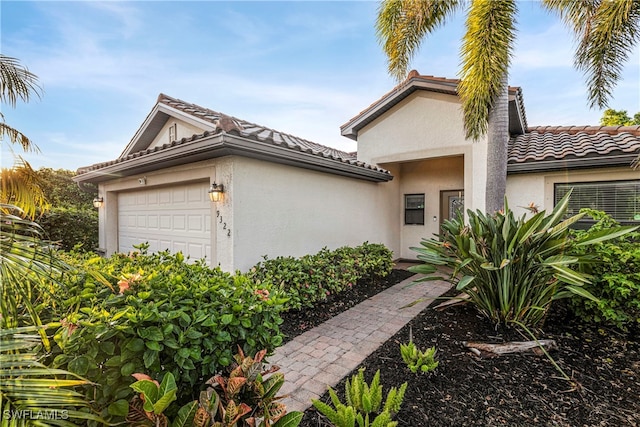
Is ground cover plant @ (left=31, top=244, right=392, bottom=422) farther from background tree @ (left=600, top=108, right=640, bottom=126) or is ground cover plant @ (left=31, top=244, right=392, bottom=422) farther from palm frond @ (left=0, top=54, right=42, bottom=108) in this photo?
background tree @ (left=600, top=108, right=640, bottom=126)

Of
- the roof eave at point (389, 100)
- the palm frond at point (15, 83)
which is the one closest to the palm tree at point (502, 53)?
the roof eave at point (389, 100)

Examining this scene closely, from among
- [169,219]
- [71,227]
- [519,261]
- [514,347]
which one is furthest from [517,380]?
[71,227]

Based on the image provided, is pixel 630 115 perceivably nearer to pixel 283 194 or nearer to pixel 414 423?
pixel 283 194

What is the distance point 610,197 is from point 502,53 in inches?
202

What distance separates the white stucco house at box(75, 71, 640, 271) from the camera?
6586mm

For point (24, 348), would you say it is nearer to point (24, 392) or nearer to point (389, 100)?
point (24, 392)

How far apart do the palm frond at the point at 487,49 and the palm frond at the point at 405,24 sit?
1338 mm

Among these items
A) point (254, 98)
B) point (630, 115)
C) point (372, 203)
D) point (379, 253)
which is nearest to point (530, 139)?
point (372, 203)

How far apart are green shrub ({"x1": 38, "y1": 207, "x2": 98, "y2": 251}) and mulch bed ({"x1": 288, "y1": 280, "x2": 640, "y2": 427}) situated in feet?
45.8

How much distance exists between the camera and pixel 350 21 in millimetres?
8938

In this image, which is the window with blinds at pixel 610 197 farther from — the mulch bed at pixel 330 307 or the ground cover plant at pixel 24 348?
the ground cover plant at pixel 24 348

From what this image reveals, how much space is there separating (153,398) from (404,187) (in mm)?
11911

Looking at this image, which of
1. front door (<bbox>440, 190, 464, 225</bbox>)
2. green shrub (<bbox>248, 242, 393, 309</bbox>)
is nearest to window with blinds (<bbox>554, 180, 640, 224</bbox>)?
front door (<bbox>440, 190, 464, 225</bbox>)

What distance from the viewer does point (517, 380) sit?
3488 millimetres
